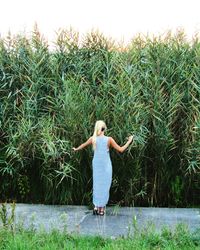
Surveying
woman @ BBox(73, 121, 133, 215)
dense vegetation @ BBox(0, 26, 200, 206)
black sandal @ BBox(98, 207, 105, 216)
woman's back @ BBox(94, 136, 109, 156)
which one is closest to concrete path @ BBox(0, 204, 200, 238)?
black sandal @ BBox(98, 207, 105, 216)

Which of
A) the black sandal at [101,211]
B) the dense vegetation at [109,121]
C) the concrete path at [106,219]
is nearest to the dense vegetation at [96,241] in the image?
the concrete path at [106,219]

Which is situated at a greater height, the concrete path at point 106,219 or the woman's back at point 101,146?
the woman's back at point 101,146

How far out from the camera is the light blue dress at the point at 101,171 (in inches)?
354

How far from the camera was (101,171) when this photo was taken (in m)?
9.01

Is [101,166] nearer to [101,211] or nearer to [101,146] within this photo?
[101,146]

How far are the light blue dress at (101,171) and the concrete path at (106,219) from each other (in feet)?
0.76

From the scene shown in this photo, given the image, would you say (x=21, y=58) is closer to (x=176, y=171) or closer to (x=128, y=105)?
(x=128, y=105)

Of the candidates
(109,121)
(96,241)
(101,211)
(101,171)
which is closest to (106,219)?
(101,211)

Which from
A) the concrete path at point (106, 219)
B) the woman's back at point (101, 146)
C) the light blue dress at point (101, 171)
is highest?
the woman's back at point (101, 146)

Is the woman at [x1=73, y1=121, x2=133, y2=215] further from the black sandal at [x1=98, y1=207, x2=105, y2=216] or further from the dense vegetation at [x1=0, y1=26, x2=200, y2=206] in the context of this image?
the dense vegetation at [x1=0, y1=26, x2=200, y2=206]

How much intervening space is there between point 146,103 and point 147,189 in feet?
4.28

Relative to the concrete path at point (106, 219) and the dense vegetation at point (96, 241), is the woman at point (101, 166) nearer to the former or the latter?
the concrete path at point (106, 219)

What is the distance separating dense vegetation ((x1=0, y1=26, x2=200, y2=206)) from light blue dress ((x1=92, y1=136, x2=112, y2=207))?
75 centimetres

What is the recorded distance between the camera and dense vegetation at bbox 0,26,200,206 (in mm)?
9867
